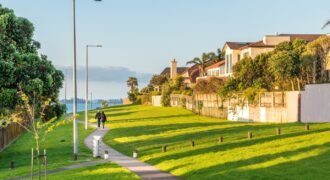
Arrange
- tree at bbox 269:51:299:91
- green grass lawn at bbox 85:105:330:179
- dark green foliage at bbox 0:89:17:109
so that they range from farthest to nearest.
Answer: tree at bbox 269:51:299:91 < dark green foliage at bbox 0:89:17:109 < green grass lawn at bbox 85:105:330:179

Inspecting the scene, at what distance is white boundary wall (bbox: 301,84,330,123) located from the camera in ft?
108

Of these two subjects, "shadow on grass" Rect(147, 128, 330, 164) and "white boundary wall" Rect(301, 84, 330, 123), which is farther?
"white boundary wall" Rect(301, 84, 330, 123)

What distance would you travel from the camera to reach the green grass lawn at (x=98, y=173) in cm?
1936

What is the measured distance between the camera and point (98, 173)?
20.7 metres

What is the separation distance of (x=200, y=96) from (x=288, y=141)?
39186 millimetres

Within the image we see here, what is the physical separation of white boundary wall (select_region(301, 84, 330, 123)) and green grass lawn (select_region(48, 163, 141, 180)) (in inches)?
633

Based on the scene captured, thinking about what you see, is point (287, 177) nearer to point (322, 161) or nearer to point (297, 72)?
point (322, 161)

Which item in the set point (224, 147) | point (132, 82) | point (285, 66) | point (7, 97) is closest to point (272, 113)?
point (285, 66)

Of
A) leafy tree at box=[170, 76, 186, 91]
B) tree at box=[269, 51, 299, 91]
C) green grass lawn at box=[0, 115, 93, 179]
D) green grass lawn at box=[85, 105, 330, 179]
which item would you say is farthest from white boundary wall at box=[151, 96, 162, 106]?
green grass lawn at box=[85, 105, 330, 179]

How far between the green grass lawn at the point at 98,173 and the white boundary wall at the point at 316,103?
1608 centimetres

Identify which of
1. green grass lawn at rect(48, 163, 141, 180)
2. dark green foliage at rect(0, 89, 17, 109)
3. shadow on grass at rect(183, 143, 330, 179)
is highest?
dark green foliage at rect(0, 89, 17, 109)

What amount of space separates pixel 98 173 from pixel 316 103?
18490 millimetres

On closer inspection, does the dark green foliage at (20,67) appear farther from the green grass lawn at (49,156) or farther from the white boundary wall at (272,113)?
the white boundary wall at (272,113)

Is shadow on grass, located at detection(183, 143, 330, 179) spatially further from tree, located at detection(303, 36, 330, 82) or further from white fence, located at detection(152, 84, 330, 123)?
tree, located at detection(303, 36, 330, 82)
